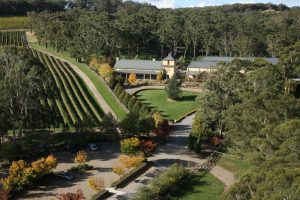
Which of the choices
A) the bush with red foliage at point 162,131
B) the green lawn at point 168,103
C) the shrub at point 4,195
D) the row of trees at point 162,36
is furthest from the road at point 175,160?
the row of trees at point 162,36

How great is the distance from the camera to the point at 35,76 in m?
47.1

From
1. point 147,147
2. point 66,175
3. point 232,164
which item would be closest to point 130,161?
point 147,147

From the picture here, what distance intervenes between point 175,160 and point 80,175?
11.5 m

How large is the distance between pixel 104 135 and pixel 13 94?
12998mm

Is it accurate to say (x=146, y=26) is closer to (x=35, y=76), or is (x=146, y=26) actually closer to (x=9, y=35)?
(x=9, y=35)

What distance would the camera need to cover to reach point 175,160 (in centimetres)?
4759

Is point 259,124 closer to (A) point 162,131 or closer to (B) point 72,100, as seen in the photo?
(A) point 162,131

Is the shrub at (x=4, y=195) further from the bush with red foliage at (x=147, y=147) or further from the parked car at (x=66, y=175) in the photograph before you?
the bush with red foliage at (x=147, y=147)

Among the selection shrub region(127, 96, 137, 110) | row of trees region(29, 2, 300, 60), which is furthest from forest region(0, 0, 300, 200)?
shrub region(127, 96, 137, 110)

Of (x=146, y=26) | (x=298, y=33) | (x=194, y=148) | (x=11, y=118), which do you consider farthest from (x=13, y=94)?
(x=298, y=33)

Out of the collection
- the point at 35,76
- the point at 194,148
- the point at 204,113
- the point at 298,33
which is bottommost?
the point at 194,148

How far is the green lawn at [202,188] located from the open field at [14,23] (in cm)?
12115

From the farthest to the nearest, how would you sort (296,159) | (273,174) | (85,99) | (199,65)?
(199,65), (85,99), (296,159), (273,174)

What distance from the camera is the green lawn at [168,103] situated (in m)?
67.9
